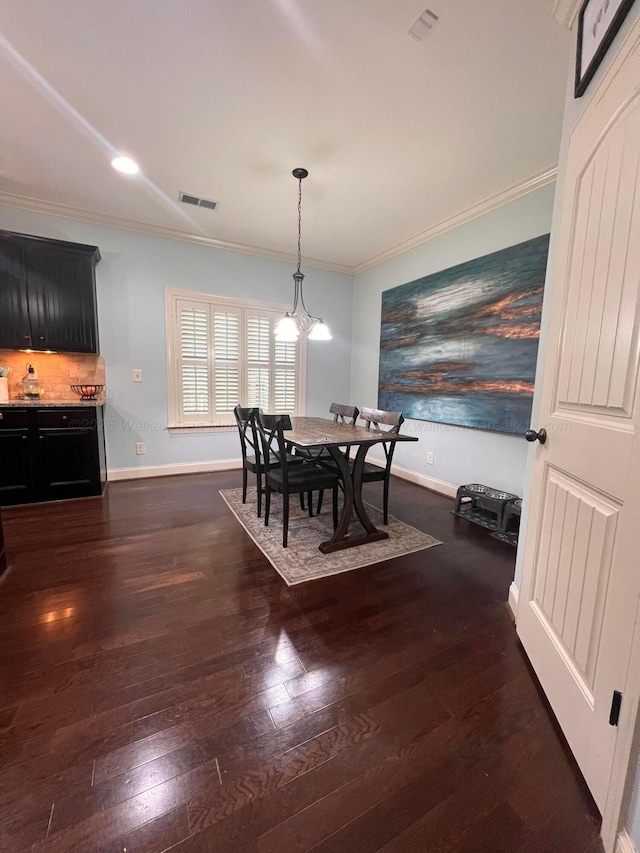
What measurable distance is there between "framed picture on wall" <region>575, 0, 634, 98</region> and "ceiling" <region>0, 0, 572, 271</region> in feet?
1.18

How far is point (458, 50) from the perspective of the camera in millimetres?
1691

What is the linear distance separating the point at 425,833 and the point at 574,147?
229cm

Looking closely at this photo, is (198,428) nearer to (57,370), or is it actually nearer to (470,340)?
(57,370)

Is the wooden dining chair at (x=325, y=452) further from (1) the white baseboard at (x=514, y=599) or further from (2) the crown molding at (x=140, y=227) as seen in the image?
(2) the crown molding at (x=140, y=227)

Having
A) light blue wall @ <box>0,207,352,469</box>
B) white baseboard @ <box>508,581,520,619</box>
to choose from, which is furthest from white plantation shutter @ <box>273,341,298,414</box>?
white baseboard @ <box>508,581,520,619</box>

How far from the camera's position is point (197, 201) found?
123 inches

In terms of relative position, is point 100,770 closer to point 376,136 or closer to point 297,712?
point 297,712

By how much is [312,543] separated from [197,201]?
3153 millimetres

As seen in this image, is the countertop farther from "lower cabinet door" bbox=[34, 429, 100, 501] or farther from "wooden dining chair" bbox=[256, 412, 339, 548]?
"wooden dining chair" bbox=[256, 412, 339, 548]

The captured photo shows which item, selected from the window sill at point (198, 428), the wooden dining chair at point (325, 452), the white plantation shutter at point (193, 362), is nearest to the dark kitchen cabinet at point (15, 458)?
the window sill at point (198, 428)

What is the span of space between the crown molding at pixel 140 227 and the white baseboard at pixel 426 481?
2895 millimetres

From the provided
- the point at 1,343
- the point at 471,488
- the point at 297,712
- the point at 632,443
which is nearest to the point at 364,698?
the point at 297,712

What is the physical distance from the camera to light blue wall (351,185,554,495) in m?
2.83

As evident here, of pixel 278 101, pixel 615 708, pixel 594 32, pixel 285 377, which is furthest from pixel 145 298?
pixel 615 708
